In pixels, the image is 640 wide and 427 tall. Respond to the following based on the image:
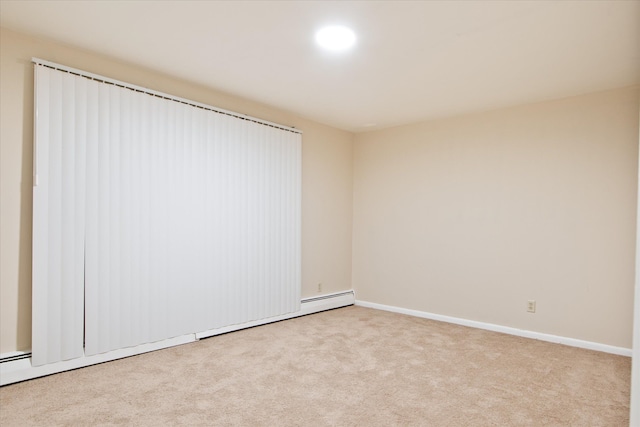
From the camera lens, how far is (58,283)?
2.64 metres

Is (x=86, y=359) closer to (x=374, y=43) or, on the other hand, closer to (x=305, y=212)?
(x=305, y=212)

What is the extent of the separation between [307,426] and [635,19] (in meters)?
2.97

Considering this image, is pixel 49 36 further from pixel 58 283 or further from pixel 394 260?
pixel 394 260

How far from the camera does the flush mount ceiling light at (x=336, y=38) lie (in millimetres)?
2451

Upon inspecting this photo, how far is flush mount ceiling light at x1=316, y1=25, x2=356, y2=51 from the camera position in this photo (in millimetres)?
2451

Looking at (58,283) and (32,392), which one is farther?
(58,283)

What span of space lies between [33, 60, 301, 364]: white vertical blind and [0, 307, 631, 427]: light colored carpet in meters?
0.34

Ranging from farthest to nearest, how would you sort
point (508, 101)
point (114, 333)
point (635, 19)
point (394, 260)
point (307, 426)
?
point (394, 260) → point (508, 101) → point (114, 333) → point (635, 19) → point (307, 426)

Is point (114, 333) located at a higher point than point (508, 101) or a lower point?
lower

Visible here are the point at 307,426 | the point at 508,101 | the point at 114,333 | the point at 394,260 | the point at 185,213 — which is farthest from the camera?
the point at 394,260

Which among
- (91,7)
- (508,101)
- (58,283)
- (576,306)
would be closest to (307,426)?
(58,283)

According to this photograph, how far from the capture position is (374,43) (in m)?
2.62

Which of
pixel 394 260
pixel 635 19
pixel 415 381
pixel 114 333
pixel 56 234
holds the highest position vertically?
pixel 635 19

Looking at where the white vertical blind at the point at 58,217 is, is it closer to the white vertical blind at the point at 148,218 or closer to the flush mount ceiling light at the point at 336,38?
the white vertical blind at the point at 148,218
